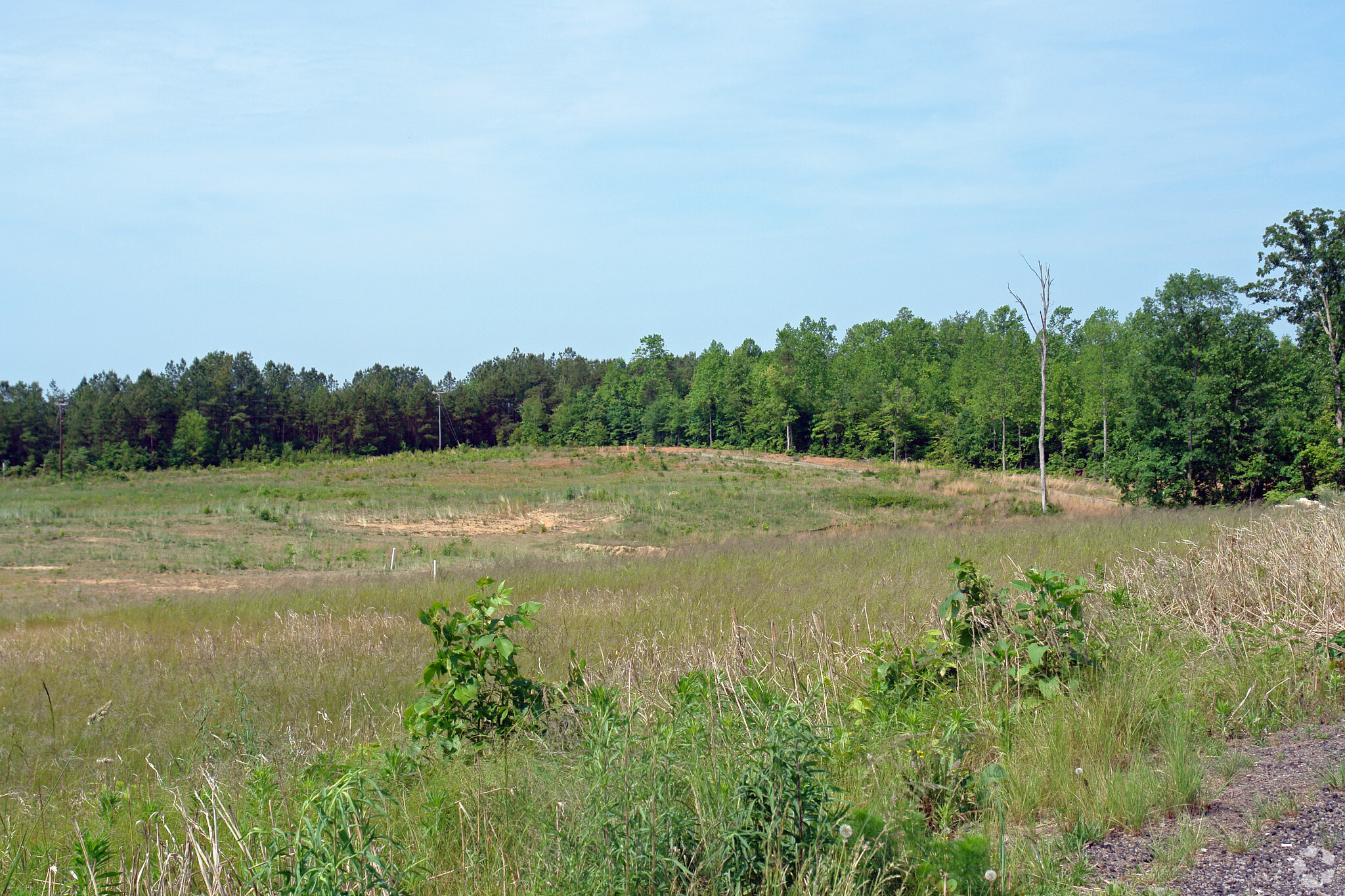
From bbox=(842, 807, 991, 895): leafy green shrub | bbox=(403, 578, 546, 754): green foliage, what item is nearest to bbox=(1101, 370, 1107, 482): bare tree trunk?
bbox=(403, 578, 546, 754): green foliage

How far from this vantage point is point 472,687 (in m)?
4.64

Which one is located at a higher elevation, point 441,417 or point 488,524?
point 441,417

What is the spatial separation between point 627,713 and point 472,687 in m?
1.05

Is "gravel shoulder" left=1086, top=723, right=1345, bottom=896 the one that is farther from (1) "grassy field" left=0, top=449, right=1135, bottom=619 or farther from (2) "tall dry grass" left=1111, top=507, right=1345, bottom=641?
(1) "grassy field" left=0, top=449, right=1135, bottom=619

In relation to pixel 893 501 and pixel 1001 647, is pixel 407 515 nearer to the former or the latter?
pixel 893 501

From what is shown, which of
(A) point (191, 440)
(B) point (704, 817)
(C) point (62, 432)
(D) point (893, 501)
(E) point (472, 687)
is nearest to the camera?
(B) point (704, 817)

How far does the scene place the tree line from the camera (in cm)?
3259

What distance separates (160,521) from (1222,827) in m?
39.7

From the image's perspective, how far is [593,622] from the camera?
10797mm

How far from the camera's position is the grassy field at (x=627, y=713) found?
126 inches

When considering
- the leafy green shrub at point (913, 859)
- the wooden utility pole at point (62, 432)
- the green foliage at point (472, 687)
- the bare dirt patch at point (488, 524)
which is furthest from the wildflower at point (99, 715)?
the wooden utility pole at point (62, 432)

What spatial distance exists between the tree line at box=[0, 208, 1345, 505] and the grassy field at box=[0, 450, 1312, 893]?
13946mm

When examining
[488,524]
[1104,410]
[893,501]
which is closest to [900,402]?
[1104,410]

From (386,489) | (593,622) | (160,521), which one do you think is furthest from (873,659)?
(386,489)
